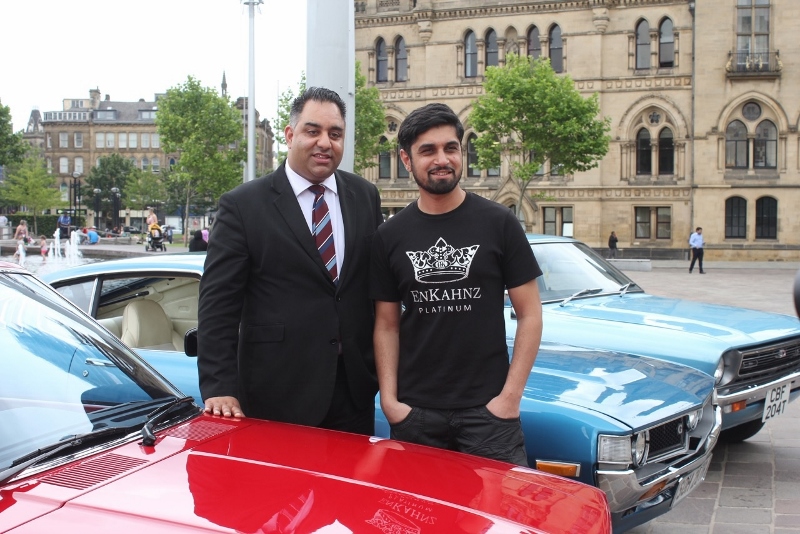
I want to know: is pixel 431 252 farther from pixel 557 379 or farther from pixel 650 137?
pixel 650 137

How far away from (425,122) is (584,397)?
5.31ft

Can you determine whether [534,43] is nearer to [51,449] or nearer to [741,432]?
[741,432]

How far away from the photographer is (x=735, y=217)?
1604 inches

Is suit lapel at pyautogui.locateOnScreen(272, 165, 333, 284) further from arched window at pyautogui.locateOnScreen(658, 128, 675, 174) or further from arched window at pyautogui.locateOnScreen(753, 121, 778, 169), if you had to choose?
arched window at pyautogui.locateOnScreen(753, 121, 778, 169)

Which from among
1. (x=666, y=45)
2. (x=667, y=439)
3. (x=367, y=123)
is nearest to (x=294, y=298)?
(x=667, y=439)

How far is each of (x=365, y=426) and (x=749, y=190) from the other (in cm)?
4098

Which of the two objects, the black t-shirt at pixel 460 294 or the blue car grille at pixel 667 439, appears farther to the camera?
the blue car grille at pixel 667 439

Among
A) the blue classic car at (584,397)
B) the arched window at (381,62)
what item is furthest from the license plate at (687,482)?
the arched window at (381,62)

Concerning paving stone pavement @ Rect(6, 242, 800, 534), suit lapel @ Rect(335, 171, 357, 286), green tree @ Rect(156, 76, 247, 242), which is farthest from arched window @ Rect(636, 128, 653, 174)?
suit lapel @ Rect(335, 171, 357, 286)

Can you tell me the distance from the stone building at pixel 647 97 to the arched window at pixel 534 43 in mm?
78

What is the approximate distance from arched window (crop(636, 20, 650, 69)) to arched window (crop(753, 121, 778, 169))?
6552 millimetres

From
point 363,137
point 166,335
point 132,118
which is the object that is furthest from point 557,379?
point 132,118

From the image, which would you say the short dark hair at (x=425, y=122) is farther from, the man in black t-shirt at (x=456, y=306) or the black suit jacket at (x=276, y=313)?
the black suit jacket at (x=276, y=313)

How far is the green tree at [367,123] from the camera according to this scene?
4022 centimetres
